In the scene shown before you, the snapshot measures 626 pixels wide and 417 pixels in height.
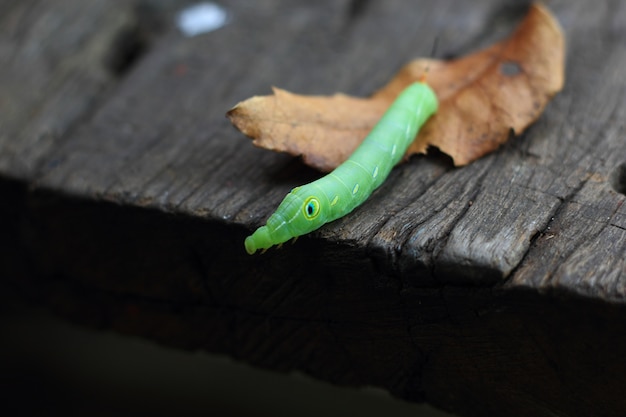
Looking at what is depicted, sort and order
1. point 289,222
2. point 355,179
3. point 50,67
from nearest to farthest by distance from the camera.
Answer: point 289,222 → point 355,179 → point 50,67

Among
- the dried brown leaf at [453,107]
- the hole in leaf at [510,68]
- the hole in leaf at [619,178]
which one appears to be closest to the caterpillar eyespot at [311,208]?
the dried brown leaf at [453,107]

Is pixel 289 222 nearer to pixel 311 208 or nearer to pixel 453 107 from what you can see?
pixel 311 208

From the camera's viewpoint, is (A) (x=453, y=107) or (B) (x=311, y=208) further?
(A) (x=453, y=107)

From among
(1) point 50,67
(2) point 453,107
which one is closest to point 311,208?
(2) point 453,107

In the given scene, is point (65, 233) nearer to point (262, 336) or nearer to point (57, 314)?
point (57, 314)

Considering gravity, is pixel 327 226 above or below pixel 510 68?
below

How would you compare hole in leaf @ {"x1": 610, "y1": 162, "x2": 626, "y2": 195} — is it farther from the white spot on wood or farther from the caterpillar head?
the white spot on wood

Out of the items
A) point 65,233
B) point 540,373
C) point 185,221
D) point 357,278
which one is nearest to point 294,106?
point 185,221
